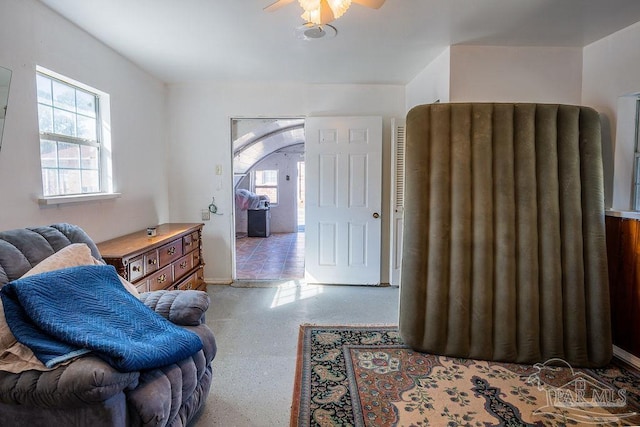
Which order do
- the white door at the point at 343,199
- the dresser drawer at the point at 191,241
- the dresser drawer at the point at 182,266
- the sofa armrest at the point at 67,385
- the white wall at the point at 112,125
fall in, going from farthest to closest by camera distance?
the white door at the point at 343,199 < the dresser drawer at the point at 191,241 < the dresser drawer at the point at 182,266 < the white wall at the point at 112,125 < the sofa armrest at the point at 67,385

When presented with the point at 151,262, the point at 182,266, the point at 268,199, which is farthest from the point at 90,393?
the point at 268,199

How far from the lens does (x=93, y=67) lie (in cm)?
273

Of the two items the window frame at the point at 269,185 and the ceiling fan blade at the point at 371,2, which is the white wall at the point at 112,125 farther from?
the window frame at the point at 269,185

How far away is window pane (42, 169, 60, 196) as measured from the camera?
2303 millimetres

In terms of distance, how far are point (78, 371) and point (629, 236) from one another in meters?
3.23

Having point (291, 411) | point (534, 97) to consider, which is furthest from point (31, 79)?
point (534, 97)

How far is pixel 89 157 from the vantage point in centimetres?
280

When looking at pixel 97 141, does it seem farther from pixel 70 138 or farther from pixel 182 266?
pixel 182 266

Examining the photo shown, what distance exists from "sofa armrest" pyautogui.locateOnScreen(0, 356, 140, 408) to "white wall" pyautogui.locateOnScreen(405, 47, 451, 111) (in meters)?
2.91

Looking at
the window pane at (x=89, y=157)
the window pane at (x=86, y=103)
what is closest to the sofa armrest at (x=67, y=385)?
the window pane at (x=89, y=157)

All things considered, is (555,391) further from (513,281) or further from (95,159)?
(95,159)

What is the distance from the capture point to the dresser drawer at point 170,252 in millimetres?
2894

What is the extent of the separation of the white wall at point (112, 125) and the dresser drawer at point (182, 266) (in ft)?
1.83

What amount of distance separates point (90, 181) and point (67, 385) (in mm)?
2122
